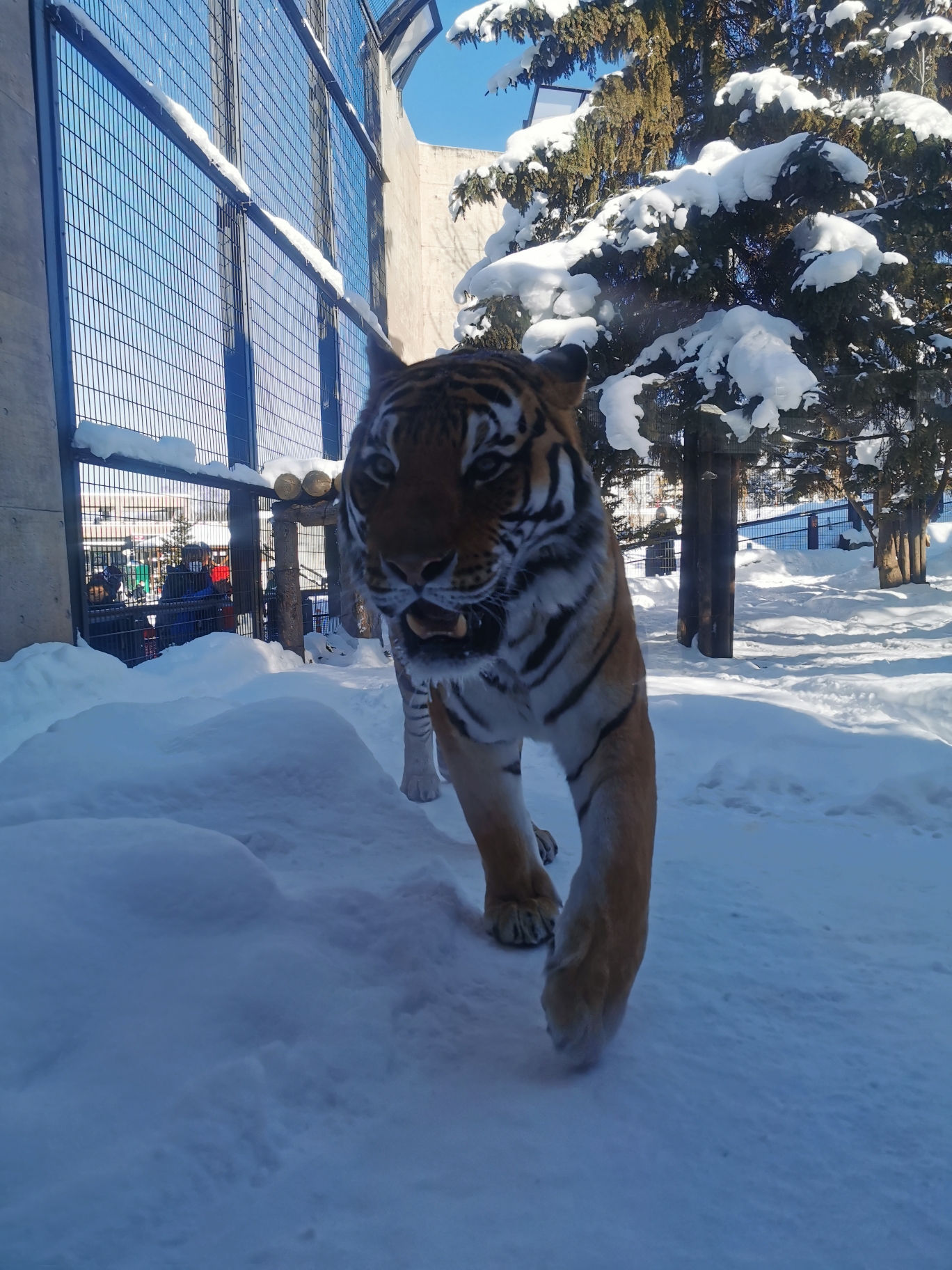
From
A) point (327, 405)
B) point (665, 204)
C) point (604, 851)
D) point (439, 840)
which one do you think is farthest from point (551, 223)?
point (604, 851)

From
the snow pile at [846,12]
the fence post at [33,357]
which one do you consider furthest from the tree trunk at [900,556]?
the fence post at [33,357]

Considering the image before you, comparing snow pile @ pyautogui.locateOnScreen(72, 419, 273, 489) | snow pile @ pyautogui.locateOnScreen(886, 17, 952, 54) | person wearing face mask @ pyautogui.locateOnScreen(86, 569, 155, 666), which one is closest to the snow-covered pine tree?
snow pile @ pyautogui.locateOnScreen(886, 17, 952, 54)

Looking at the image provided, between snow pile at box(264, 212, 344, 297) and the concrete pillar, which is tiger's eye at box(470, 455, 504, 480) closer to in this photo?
the concrete pillar

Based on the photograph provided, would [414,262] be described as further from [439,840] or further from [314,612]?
[439,840]

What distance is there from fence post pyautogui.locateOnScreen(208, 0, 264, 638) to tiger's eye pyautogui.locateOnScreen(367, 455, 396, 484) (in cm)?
514

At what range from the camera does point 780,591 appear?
12633 mm

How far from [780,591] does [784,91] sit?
761 cm

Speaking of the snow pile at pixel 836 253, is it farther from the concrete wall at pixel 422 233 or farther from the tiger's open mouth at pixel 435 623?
the concrete wall at pixel 422 233

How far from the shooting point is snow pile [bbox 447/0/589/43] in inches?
261

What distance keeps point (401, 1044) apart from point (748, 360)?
5.36m

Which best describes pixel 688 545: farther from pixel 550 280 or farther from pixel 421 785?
pixel 421 785

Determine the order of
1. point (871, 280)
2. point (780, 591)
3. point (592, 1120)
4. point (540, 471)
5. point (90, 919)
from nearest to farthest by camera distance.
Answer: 1. point (592, 1120)
2. point (90, 919)
3. point (540, 471)
4. point (871, 280)
5. point (780, 591)

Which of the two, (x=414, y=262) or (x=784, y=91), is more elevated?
(x=414, y=262)

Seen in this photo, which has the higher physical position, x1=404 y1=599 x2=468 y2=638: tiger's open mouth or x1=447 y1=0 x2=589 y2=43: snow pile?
x1=447 y1=0 x2=589 y2=43: snow pile
